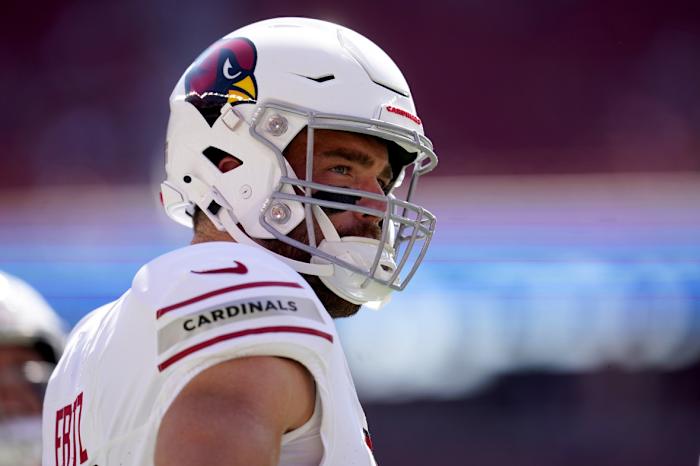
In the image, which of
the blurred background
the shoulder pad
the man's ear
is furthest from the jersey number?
the blurred background

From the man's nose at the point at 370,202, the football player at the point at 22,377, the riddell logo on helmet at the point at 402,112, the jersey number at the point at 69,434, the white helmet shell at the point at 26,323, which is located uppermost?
the riddell logo on helmet at the point at 402,112

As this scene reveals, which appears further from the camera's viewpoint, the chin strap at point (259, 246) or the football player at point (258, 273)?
the chin strap at point (259, 246)

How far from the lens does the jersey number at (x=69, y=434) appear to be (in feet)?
3.43

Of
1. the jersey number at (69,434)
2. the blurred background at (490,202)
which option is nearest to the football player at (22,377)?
the jersey number at (69,434)

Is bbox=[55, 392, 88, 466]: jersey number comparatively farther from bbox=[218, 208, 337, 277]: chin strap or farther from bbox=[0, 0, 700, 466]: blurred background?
bbox=[0, 0, 700, 466]: blurred background

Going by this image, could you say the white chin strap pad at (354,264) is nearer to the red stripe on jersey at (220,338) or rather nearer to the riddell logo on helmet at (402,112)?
the riddell logo on helmet at (402,112)

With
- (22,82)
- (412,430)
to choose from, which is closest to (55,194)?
(22,82)

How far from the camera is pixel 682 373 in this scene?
9.96 ft

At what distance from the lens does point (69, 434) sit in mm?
1080

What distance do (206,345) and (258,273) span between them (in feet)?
0.33

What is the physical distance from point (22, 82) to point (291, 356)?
3198mm

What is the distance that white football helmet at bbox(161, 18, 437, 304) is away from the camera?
4.43 ft

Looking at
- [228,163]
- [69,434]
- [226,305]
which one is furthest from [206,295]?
[228,163]

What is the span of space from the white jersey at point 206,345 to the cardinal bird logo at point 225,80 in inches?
19.2
